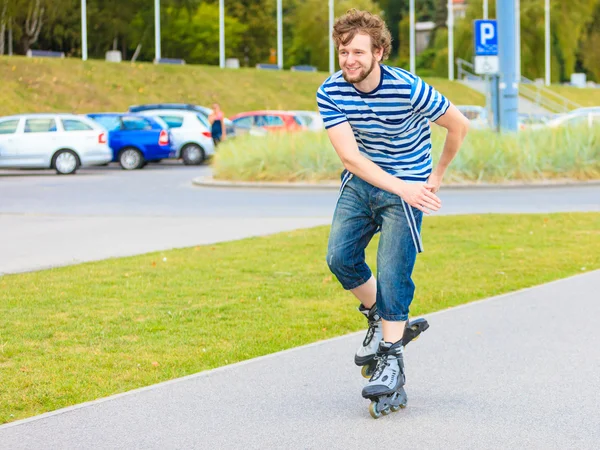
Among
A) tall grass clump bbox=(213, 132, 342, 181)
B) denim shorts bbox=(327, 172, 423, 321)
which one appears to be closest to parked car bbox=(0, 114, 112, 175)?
tall grass clump bbox=(213, 132, 342, 181)

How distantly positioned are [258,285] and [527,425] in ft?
14.6

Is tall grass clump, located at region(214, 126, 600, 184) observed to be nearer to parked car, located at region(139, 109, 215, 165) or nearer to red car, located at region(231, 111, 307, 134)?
parked car, located at region(139, 109, 215, 165)

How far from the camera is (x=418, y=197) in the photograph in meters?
5.21

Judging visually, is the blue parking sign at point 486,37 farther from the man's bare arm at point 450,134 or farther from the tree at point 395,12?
the tree at point 395,12

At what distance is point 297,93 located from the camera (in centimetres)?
5688

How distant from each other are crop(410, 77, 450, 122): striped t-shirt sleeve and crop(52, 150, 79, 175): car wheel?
2245 cm

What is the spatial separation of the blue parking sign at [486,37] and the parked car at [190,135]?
31.1 feet

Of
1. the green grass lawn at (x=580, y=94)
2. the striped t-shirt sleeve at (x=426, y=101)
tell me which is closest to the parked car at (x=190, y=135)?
the striped t-shirt sleeve at (x=426, y=101)

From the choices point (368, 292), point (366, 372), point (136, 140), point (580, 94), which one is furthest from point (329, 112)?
point (580, 94)

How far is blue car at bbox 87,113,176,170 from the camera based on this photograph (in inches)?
1149

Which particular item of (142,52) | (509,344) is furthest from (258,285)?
(142,52)

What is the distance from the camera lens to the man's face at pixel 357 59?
507 cm

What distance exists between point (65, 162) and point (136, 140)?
267 centimetres

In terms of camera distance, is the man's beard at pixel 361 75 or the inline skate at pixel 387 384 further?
the inline skate at pixel 387 384
